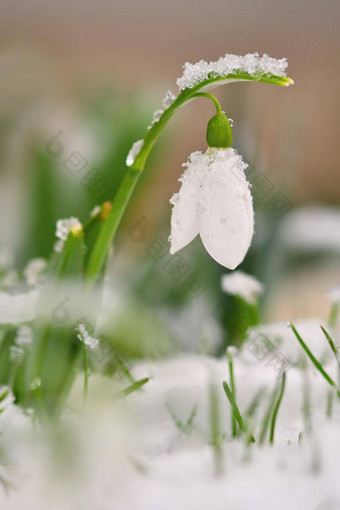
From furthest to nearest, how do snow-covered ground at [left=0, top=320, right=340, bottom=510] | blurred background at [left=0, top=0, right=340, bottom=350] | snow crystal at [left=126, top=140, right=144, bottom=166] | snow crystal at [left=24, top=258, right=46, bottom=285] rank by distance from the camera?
blurred background at [left=0, top=0, right=340, bottom=350] < snow crystal at [left=24, top=258, right=46, bottom=285] < snow crystal at [left=126, top=140, right=144, bottom=166] < snow-covered ground at [left=0, top=320, right=340, bottom=510]

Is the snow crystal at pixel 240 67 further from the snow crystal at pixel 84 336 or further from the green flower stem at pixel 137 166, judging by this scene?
the snow crystal at pixel 84 336

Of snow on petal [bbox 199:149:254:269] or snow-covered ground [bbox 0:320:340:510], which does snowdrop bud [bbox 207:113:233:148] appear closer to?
snow on petal [bbox 199:149:254:269]

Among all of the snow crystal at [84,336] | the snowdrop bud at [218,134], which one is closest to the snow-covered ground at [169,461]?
the snow crystal at [84,336]

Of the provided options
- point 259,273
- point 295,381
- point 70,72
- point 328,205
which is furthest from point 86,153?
point 70,72

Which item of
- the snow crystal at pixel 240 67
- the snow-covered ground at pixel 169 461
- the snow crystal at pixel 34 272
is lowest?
the snow-covered ground at pixel 169 461

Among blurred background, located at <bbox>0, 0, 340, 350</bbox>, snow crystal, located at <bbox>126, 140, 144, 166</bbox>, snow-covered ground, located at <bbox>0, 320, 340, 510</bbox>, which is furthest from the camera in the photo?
blurred background, located at <bbox>0, 0, 340, 350</bbox>

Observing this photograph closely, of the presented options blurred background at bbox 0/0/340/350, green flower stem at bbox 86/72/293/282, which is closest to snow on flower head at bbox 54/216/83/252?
green flower stem at bbox 86/72/293/282

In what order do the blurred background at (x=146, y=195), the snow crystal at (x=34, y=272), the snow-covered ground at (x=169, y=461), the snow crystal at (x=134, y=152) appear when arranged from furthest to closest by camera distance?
the blurred background at (x=146, y=195) → the snow crystal at (x=34, y=272) → the snow crystal at (x=134, y=152) → the snow-covered ground at (x=169, y=461)

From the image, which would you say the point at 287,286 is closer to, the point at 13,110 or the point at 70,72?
the point at 13,110
